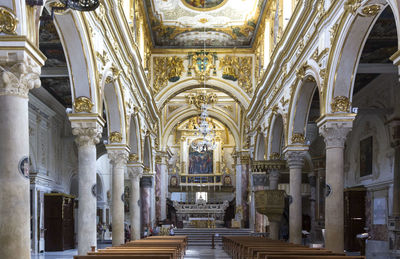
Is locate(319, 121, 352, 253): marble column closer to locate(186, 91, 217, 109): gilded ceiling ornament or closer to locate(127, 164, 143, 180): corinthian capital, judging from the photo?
locate(127, 164, 143, 180): corinthian capital

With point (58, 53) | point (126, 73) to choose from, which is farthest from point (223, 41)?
point (58, 53)

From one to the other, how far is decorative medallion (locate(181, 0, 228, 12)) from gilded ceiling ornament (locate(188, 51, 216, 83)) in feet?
17.8

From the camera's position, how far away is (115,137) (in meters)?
16.5

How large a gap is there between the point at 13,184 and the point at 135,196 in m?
14.7

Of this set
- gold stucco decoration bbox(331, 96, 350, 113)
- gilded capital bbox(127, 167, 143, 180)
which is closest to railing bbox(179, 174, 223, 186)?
gilded capital bbox(127, 167, 143, 180)

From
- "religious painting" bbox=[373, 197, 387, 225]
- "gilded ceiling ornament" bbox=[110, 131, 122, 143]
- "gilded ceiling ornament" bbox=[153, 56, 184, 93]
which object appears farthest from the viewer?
"gilded ceiling ornament" bbox=[153, 56, 184, 93]

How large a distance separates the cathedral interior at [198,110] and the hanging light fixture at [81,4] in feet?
0.05

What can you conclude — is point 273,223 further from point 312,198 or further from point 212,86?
point 212,86

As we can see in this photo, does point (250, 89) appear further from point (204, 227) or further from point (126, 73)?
point (126, 73)

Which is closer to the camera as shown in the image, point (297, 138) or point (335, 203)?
point (335, 203)

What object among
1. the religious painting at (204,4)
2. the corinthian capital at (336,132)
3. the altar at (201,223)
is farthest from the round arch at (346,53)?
the altar at (201,223)

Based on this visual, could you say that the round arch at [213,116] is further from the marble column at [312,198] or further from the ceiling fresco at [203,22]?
the marble column at [312,198]

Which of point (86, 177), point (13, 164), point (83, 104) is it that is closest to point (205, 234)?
point (86, 177)

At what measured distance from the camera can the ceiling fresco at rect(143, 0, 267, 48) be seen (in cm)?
2317
